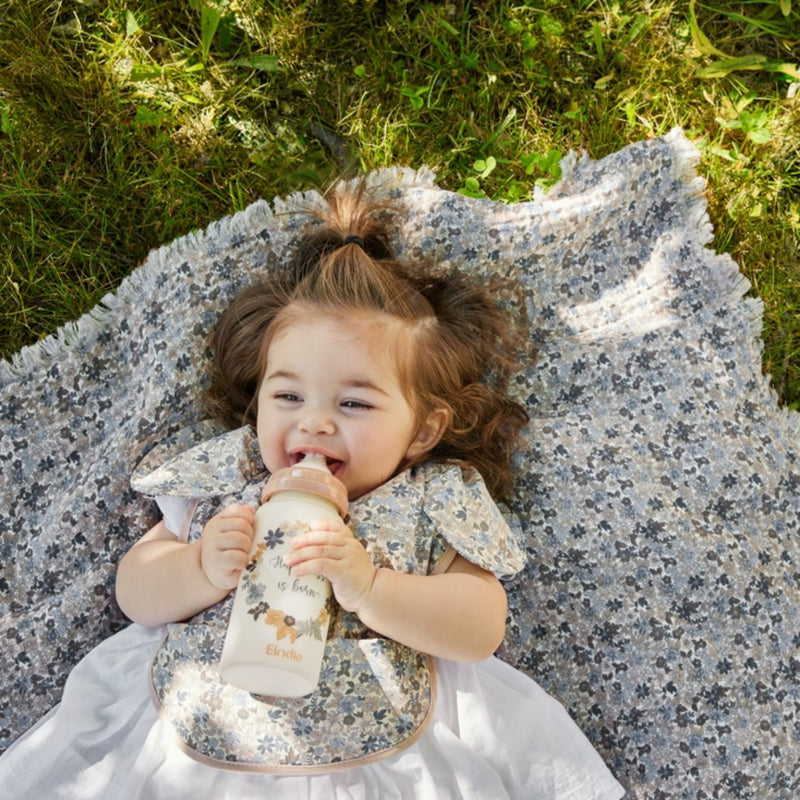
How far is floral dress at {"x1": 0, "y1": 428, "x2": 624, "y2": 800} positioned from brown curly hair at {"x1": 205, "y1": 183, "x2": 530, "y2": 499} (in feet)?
0.53

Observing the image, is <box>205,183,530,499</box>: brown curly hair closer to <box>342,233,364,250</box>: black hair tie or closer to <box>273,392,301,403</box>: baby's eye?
<box>342,233,364,250</box>: black hair tie

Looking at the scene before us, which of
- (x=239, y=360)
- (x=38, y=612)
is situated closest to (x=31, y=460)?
(x=38, y=612)

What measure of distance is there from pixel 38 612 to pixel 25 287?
0.91 meters

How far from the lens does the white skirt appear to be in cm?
194

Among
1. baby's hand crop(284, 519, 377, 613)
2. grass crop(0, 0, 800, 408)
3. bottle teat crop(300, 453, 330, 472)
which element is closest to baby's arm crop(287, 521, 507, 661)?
baby's hand crop(284, 519, 377, 613)

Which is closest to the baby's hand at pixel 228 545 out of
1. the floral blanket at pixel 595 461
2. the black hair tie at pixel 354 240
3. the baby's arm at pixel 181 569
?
the baby's arm at pixel 181 569

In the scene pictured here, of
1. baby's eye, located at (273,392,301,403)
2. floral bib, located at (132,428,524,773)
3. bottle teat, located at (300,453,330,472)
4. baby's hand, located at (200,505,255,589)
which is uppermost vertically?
baby's eye, located at (273,392,301,403)

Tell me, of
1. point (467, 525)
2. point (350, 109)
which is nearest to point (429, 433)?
point (467, 525)

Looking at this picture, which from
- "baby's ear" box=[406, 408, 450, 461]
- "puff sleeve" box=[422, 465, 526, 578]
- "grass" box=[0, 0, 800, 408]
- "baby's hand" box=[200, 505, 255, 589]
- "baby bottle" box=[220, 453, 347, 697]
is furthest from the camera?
"grass" box=[0, 0, 800, 408]

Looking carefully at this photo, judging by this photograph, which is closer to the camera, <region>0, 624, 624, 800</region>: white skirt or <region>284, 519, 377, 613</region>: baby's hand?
<region>284, 519, 377, 613</region>: baby's hand

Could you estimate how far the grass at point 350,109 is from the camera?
2.66m

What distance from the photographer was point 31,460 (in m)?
2.37

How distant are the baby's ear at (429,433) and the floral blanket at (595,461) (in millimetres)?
317

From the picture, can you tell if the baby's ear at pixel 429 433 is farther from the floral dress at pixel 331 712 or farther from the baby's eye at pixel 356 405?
the baby's eye at pixel 356 405
